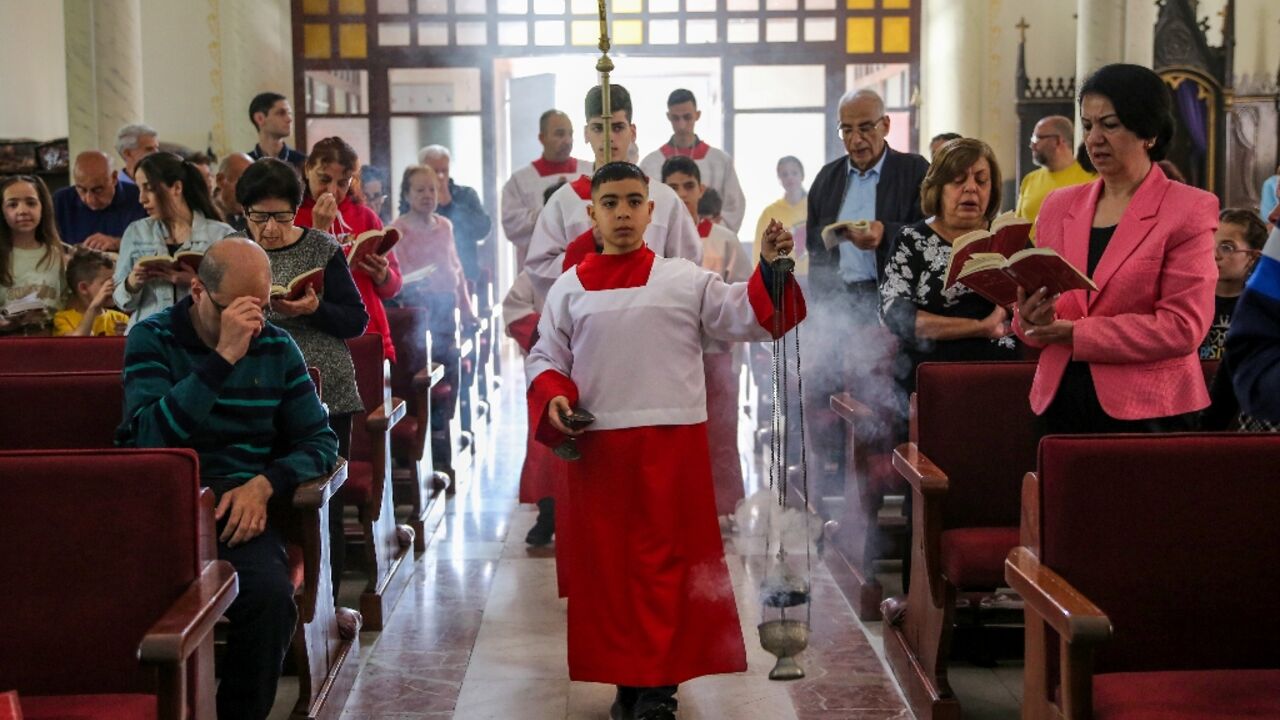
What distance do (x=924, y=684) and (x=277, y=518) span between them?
70.4 inches

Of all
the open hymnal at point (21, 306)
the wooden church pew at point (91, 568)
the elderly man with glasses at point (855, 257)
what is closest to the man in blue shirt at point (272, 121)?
the open hymnal at point (21, 306)

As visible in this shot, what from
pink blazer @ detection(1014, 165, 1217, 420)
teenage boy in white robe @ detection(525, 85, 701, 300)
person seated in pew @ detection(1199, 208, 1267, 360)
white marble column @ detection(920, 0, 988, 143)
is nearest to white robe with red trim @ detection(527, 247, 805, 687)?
pink blazer @ detection(1014, 165, 1217, 420)

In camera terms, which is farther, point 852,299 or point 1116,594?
point 852,299

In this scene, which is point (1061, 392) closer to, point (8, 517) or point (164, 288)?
point (8, 517)

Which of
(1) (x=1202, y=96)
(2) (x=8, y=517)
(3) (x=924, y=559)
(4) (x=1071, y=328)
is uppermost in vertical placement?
(1) (x=1202, y=96)

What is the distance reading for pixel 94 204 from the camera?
264 inches

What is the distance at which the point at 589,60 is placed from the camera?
1307 centimetres

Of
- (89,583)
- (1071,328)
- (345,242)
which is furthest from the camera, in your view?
(345,242)

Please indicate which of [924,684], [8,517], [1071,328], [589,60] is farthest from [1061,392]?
[589,60]

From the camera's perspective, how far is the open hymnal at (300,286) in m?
4.20

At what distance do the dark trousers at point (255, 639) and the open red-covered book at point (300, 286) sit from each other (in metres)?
1.05

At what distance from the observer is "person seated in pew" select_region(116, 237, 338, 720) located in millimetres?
3301

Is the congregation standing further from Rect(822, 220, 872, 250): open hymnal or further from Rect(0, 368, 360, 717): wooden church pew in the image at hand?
Rect(0, 368, 360, 717): wooden church pew

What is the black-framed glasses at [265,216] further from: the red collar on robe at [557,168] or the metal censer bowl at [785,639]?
the red collar on robe at [557,168]
